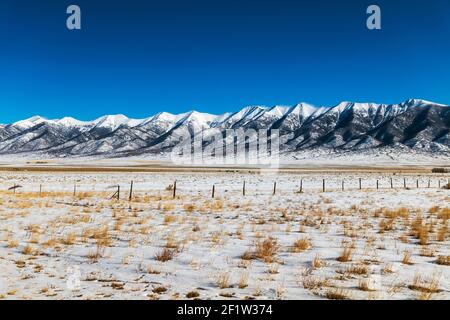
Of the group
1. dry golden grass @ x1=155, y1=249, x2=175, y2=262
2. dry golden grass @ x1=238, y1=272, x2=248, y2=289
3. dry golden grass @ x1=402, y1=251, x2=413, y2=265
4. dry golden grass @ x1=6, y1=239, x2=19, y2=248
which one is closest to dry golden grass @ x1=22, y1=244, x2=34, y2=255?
dry golden grass @ x1=6, y1=239, x2=19, y2=248

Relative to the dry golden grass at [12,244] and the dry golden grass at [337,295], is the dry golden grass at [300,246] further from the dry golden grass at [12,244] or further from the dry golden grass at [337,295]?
the dry golden grass at [12,244]

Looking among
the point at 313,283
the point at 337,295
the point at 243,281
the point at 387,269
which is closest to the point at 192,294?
the point at 243,281

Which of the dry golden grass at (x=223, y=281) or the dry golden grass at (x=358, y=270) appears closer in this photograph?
the dry golden grass at (x=223, y=281)

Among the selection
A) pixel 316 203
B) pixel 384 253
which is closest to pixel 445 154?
pixel 316 203

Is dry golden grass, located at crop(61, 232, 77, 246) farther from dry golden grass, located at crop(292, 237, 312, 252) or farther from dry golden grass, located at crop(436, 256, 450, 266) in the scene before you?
dry golden grass, located at crop(436, 256, 450, 266)

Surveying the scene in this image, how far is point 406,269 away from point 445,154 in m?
220

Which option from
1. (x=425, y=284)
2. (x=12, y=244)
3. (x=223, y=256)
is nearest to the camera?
(x=425, y=284)

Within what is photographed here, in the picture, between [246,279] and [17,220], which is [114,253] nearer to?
Result: [246,279]

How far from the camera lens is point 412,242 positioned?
12.3 m

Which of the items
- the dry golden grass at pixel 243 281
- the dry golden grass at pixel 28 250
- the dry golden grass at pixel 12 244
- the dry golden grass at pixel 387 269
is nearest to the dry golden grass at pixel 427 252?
the dry golden grass at pixel 387 269

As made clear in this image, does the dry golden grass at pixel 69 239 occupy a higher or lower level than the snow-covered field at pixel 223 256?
higher

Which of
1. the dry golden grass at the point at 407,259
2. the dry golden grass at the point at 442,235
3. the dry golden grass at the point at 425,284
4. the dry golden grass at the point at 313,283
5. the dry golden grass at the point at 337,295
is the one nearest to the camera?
the dry golden grass at the point at 337,295

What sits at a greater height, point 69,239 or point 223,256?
point 69,239

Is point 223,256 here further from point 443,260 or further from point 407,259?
point 443,260
